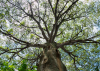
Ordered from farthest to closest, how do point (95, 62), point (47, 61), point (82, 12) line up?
point (82, 12), point (95, 62), point (47, 61)

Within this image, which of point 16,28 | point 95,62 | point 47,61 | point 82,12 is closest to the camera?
point 47,61

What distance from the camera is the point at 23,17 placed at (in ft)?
24.2

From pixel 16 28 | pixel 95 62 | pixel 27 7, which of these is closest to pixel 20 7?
pixel 27 7

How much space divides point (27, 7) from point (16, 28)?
212 cm

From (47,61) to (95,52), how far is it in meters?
5.38

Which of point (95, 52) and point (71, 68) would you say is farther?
point (71, 68)

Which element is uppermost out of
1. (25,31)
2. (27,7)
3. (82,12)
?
(27,7)

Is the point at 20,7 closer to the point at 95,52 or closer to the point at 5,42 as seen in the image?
the point at 5,42

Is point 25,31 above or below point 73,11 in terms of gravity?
below

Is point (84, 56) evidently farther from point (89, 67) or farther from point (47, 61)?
point (47, 61)

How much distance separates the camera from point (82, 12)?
7.79m

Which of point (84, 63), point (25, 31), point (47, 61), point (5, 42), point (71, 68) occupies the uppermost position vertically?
point (25, 31)

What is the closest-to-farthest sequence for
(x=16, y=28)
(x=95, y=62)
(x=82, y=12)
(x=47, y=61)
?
(x=47, y=61), (x=95, y=62), (x=16, y=28), (x=82, y=12)

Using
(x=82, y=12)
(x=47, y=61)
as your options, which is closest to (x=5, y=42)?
(x=47, y=61)
